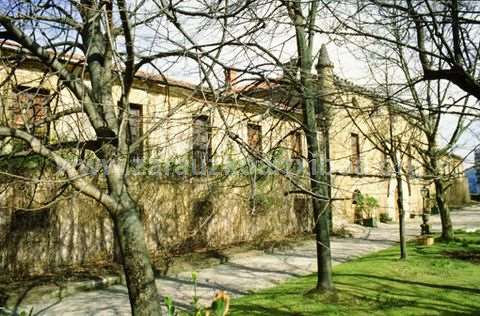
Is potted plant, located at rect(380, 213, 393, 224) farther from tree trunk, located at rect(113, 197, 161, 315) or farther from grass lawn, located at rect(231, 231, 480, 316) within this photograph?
tree trunk, located at rect(113, 197, 161, 315)

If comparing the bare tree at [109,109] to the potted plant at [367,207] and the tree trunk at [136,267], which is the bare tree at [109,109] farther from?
the potted plant at [367,207]

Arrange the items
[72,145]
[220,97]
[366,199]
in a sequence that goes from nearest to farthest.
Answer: [220,97] < [72,145] < [366,199]

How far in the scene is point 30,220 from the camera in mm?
9234

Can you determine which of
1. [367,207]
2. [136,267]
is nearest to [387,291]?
[136,267]

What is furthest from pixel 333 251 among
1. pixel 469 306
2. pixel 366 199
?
pixel 366 199

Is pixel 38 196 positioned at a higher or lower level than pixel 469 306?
higher

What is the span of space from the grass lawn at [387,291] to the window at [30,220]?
5.01 meters

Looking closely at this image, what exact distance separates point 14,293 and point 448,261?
971 cm

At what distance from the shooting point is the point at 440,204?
45.3 ft

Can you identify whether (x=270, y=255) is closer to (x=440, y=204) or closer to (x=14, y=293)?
(x=440, y=204)

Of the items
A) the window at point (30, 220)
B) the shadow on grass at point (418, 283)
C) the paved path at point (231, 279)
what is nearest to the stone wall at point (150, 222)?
the window at point (30, 220)

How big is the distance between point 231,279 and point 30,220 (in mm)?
4675

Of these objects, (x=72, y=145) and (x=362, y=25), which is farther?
(x=72, y=145)

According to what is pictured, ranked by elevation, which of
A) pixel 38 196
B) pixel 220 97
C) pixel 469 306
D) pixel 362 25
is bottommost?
pixel 469 306
